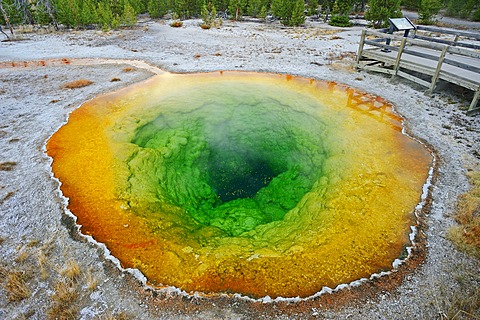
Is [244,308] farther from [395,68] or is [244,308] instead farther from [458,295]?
[395,68]

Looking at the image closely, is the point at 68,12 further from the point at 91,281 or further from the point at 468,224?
the point at 468,224

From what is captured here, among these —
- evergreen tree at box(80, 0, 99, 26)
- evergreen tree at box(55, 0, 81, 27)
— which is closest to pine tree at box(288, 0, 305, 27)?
evergreen tree at box(80, 0, 99, 26)

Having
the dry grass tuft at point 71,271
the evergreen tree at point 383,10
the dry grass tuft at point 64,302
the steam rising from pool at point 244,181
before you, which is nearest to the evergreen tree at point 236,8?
the evergreen tree at point 383,10

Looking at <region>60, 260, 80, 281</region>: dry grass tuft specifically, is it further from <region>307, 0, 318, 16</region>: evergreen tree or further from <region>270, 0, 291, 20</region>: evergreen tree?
<region>307, 0, 318, 16</region>: evergreen tree

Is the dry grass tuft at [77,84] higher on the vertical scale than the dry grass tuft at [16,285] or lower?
higher

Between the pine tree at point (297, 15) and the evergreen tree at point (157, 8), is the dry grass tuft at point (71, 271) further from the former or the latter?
the evergreen tree at point (157, 8)

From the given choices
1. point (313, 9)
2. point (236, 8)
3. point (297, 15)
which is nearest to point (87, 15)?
point (236, 8)
